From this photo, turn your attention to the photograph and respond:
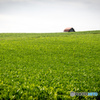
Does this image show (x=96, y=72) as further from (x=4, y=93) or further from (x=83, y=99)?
(x=4, y=93)

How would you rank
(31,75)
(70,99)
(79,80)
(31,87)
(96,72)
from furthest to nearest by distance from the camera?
(96,72) < (31,75) < (79,80) < (31,87) < (70,99)

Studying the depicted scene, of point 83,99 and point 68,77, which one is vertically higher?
point 68,77

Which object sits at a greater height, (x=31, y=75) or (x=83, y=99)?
(x=31, y=75)

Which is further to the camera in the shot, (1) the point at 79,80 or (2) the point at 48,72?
(2) the point at 48,72

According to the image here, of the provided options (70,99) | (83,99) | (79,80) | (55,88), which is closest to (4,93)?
(55,88)

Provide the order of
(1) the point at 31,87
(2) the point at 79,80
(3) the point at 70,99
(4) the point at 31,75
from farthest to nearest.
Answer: (4) the point at 31,75 < (2) the point at 79,80 < (1) the point at 31,87 < (3) the point at 70,99

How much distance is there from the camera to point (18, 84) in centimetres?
891

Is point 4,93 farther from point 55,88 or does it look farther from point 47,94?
point 55,88

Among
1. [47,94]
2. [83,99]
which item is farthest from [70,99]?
[47,94]

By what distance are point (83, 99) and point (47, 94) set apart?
218 cm

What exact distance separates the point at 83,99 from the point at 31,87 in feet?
11.0

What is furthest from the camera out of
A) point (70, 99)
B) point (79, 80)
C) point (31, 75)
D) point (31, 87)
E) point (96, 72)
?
point (96, 72)

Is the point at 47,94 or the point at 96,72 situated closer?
the point at 47,94

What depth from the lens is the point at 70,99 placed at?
25.2 ft
